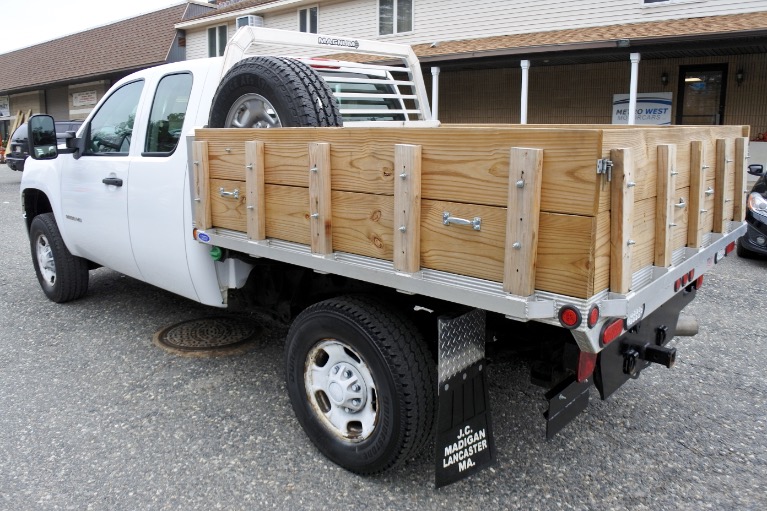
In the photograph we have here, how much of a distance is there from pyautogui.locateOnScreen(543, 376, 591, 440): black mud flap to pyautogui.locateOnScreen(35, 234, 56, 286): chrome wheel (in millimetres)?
4902

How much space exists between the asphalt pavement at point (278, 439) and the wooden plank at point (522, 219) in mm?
1279

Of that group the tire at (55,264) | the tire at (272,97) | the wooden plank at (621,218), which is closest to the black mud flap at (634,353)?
the wooden plank at (621,218)

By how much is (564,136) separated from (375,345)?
A: 1262 millimetres

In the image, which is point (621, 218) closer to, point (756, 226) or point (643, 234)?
point (643, 234)

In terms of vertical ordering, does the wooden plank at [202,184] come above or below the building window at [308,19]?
below

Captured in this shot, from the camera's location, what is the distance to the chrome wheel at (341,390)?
3.12 meters

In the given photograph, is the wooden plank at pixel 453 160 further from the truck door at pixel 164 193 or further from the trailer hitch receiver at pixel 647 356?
the trailer hitch receiver at pixel 647 356

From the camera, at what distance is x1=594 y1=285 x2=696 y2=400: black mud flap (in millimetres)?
3010

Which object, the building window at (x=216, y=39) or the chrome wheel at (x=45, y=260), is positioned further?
the building window at (x=216, y=39)

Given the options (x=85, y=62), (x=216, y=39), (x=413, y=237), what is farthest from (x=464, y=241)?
(x=85, y=62)

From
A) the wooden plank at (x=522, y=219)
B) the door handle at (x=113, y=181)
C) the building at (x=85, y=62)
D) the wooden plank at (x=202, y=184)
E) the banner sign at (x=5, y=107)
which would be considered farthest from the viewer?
the banner sign at (x=5, y=107)

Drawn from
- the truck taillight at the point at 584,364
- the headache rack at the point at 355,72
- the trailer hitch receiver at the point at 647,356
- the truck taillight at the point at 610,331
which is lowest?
the trailer hitch receiver at the point at 647,356

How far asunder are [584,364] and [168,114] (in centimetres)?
318

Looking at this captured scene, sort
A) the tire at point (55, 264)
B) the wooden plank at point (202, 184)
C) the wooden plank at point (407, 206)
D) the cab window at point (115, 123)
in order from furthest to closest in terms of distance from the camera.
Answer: the tire at point (55, 264) < the cab window at point (115, 123) < the wooden plank at point (202, 184) < the wooden plank at point (407, 206)
